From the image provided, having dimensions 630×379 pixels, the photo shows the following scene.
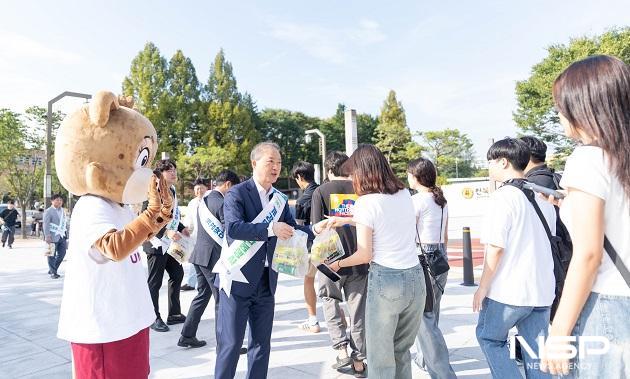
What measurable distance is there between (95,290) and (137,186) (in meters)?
0.59

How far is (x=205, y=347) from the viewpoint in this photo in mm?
4254

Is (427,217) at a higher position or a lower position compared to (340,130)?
lower

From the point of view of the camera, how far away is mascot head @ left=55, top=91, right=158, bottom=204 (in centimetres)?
214

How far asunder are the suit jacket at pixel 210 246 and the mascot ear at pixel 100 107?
82.4 inches

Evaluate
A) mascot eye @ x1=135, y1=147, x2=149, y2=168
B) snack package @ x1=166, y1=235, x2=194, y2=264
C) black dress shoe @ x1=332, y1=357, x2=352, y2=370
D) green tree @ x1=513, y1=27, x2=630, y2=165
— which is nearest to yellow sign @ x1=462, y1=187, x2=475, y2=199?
green tree @ x1=513, y1=27, x2=630, y2=165

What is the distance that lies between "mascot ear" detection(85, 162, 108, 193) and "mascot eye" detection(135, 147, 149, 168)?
0.23m

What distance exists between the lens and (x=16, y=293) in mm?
7324

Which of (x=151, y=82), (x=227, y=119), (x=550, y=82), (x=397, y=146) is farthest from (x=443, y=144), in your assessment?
(x=151, y=82)

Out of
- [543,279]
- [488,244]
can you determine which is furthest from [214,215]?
[543,279]

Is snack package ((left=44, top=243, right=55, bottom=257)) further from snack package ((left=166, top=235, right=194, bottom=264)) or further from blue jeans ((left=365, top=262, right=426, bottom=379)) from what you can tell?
blue jeans ((left=365, top=262, right=426, bottom=379))

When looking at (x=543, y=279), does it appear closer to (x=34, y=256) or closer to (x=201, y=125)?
(x=34, y=256)

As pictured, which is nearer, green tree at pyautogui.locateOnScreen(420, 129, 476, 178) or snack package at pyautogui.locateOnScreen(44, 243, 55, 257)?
snack package at pyautogui.locateOnScreen(44, 243, 55, 257)

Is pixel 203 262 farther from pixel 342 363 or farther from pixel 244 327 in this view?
pixel 342 363

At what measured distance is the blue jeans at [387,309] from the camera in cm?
245
